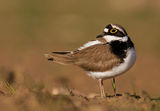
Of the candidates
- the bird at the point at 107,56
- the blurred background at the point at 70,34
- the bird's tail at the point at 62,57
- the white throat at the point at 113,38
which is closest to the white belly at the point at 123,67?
the bird at the point at 107,56

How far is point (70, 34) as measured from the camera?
16125 millimetres

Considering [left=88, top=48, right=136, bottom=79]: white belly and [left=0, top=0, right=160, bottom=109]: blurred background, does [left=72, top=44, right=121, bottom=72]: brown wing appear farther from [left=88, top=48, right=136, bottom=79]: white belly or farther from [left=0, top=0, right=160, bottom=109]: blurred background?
[left=0, top=0, right=160, bottom=109]: blurred background

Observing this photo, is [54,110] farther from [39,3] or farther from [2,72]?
[39,3]

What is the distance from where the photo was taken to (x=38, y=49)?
1451 centimetres

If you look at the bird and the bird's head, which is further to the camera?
the bird's head

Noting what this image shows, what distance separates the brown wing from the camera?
695 cm

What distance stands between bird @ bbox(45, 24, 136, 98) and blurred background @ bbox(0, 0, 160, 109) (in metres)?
3.41

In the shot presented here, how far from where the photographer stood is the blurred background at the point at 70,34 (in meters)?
11.9

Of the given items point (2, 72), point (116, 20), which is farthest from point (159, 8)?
point (2, 72)

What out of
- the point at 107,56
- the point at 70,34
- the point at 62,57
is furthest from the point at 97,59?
the point at 70,34

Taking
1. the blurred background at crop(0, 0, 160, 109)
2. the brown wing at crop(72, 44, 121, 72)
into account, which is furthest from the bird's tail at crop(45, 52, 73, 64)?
the blurred background at crop(0, 0, 160, 109)

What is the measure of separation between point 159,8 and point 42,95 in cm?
1439

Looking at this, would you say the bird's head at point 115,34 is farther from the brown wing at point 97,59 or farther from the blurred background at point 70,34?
the blurred background at point 70,34

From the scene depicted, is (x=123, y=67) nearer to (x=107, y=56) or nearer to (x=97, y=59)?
(x=107, y=56)
